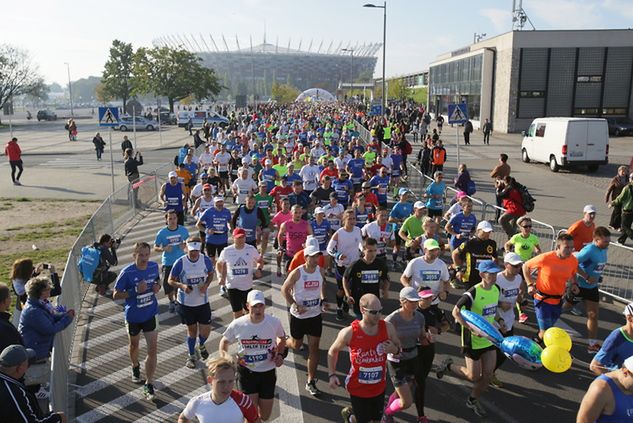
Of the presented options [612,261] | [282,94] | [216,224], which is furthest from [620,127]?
[282,94]

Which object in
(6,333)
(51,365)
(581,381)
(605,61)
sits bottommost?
(581,381)

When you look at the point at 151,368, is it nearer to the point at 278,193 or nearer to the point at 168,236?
the point at 168,236

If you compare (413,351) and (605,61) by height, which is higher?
(605,61)

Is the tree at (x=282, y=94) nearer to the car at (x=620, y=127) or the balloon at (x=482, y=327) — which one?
the car at (x=620, y=127)

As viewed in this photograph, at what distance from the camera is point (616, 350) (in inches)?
188

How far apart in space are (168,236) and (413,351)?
457 cm

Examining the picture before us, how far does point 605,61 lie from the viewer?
135 feet

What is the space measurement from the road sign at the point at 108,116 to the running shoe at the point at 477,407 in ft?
44.2

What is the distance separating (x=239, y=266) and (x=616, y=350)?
474 centimetres

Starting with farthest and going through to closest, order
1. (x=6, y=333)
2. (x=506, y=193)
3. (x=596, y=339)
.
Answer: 1. (x=506, y=193)
2. (x=596, y=339)
3. (x=6, y=333)

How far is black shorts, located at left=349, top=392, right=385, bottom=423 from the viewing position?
5109 millimetres

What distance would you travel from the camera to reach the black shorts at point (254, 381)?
529 cm

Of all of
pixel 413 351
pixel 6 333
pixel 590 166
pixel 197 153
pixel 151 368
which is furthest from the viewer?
pixel 197 153

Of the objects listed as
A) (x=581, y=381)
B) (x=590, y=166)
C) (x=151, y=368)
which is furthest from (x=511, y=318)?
(x=590, y=166)
